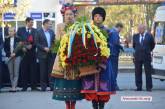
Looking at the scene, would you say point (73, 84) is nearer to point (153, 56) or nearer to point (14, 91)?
point (14, 91)

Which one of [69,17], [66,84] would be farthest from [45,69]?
[66,84]

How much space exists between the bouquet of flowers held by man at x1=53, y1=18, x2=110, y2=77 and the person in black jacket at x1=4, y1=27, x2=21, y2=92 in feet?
26.7

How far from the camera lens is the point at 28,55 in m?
18.1

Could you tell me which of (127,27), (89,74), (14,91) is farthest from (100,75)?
(127,27)

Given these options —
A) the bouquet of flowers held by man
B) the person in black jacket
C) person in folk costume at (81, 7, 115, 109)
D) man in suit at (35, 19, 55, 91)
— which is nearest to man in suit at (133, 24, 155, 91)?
man in suit at (35, 19, 55, 91)

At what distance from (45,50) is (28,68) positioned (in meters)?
0.92

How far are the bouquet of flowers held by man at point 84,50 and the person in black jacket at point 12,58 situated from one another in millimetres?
8136

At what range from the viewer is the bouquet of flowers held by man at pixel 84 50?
957cm

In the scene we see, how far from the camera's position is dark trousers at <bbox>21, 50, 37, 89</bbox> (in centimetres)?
1809

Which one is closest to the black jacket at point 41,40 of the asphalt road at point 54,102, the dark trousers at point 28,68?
the dark trousers at point 28,68

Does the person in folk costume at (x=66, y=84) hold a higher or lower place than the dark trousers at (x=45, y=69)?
higher

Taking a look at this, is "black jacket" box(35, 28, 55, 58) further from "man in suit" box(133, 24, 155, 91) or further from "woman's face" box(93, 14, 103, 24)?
"woman's face" box(93, 14, 103, 24)

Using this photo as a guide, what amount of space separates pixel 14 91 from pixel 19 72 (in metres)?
0.62

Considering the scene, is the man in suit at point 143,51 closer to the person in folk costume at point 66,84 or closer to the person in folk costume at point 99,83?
the person in folk costume at point 99,83
